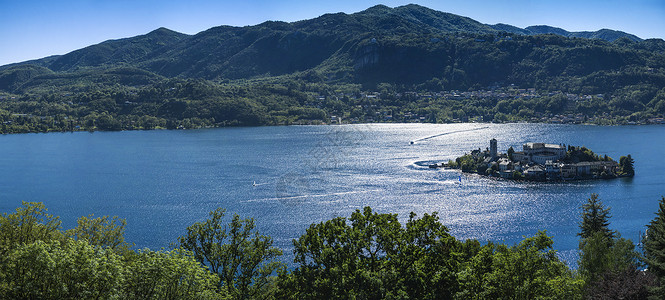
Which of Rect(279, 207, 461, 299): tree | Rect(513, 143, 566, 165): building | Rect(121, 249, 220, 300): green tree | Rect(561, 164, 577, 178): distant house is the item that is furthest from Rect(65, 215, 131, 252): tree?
Rect(513, 143, 566, 165): building

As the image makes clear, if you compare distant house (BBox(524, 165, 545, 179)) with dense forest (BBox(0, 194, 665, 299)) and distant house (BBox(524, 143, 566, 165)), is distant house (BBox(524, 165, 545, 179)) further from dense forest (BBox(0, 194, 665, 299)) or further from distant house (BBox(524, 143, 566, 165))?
dense forest (BBox(0, 194, 665, 299))

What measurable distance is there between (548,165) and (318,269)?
183ft

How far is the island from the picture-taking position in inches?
2625

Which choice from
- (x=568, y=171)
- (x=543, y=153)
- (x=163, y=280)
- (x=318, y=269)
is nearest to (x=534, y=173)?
(x=568, y=171)

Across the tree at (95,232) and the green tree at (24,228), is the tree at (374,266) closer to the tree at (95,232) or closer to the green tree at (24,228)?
the tree at (95,232)

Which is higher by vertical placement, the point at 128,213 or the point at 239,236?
the point at 239,236

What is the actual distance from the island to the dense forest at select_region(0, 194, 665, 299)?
47.9 metres

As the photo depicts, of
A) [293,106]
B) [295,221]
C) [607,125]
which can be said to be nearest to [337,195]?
[295,221]

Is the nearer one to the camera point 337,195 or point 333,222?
point 333,222

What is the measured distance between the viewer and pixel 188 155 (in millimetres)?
92375

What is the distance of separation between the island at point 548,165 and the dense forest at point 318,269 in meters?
47.9

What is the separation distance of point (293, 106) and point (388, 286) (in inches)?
6079

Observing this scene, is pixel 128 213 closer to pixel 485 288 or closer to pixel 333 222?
pixel 333 222

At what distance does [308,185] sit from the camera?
62.1 m
